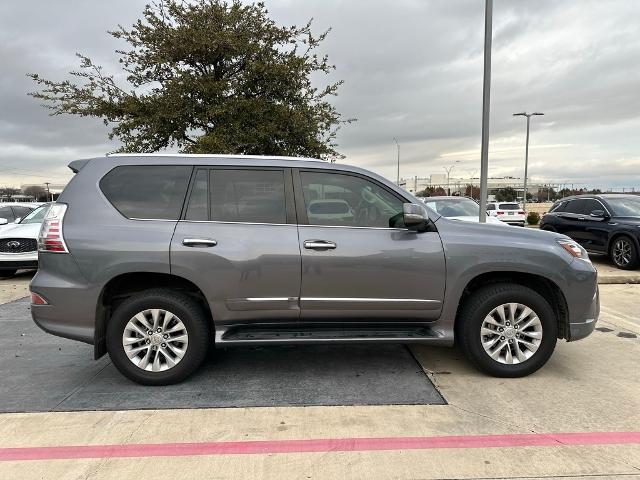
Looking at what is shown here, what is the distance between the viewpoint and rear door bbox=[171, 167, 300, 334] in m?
3.92

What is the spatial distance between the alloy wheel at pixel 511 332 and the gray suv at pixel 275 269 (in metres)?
0.01

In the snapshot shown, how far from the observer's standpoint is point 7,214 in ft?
42.4

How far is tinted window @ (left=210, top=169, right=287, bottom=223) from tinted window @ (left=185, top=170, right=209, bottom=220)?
0.17 ft

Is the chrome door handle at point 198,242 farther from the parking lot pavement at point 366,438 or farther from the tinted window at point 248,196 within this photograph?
the parking lot pavement at point 366,438

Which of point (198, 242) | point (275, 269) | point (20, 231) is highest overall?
point (198, 242)

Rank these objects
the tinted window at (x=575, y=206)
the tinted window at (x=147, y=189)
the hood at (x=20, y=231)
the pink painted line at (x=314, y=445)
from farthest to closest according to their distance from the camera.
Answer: the tinted window at (x=575, y=206) → the hood at (x=20, y=231) → the tinted window at (x=147, y=189) → the pink painted line at (x=314, y=445)

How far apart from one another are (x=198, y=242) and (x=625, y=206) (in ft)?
34.1

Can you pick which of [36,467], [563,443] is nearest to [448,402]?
[563,443]

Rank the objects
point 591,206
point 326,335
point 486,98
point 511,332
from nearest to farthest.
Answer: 1. point 326,335
2. point 511,332
3. point 486,98
4. point 591,206

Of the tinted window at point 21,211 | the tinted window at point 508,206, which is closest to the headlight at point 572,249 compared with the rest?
the tinted window at point 21,211

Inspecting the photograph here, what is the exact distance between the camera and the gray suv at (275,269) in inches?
154

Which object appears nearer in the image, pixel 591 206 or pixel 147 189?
pixel 147 189

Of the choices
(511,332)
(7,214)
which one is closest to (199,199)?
(511,332)

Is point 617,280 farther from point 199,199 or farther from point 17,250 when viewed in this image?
point 17,250
